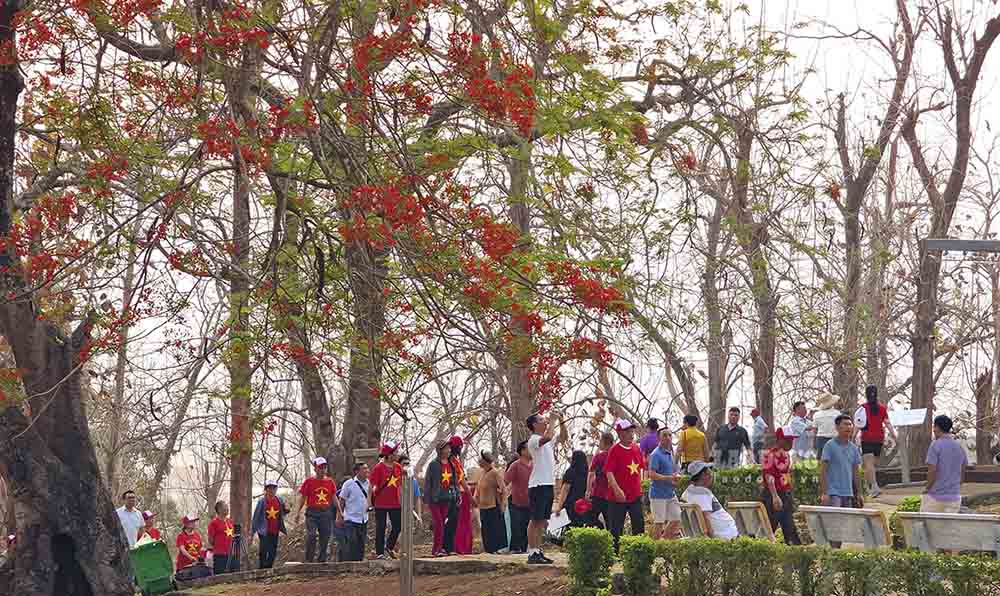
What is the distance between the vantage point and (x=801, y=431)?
71.5 feet

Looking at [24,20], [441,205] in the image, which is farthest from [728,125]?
[24,20]

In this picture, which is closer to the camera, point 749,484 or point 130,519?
point 130,519

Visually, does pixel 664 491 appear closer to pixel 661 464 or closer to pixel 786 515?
pixel 661 464

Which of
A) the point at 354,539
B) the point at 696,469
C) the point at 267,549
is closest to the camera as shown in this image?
the point at 696,469

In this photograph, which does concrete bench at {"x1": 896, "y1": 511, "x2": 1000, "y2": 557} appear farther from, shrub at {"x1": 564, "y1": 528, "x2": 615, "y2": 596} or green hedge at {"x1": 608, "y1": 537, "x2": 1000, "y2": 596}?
shrub at {"x1": 564, "y1": 528, "x2": 615, "y2": 596}

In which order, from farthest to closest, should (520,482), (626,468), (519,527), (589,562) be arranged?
1. (519,527)
2. (520,482)
3. (626,468)
4. (589,562)

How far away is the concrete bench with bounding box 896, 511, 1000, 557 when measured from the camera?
12.1 meters

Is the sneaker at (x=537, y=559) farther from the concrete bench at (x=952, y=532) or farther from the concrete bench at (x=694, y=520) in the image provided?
Result: the concrete bench at (x=952, y=532)

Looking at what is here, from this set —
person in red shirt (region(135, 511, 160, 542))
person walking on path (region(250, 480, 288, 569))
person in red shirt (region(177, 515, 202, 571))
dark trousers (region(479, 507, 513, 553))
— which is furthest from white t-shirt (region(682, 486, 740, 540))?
person in red shirt (region(177, 515, 202, 571))

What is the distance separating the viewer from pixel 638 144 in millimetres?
18312

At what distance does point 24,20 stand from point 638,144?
8305mm

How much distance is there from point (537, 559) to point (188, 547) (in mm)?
6970

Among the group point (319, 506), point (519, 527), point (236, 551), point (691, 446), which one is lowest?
point (519, 527)

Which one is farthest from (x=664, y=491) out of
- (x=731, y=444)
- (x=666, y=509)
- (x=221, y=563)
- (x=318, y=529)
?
(x=221, y=563)
